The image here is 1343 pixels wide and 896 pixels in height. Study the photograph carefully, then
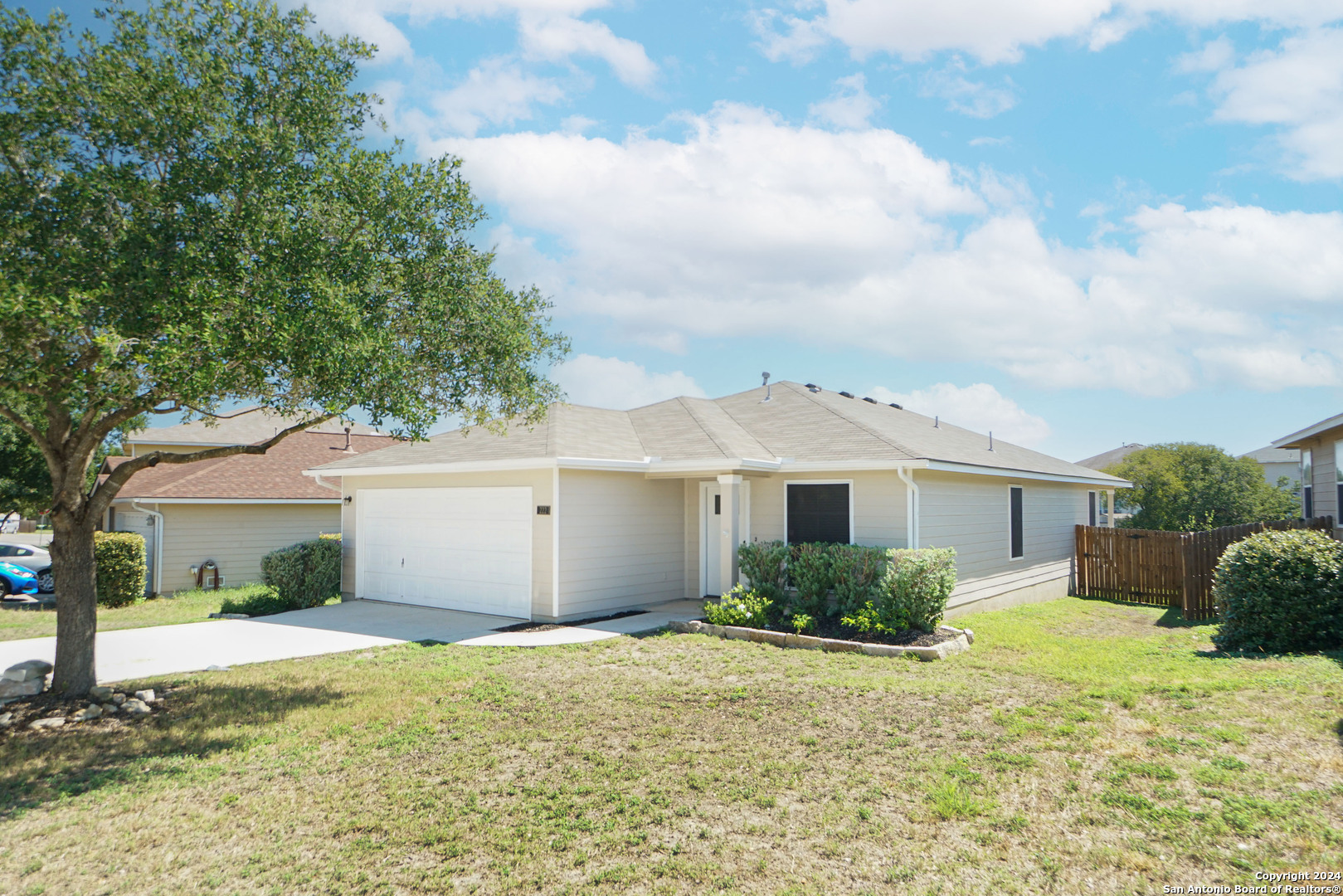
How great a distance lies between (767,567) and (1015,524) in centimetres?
707

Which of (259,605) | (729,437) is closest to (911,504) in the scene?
(729,437)

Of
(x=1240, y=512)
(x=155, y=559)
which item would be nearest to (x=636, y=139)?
(x=155, y=559)

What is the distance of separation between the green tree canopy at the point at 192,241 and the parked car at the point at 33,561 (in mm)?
16765

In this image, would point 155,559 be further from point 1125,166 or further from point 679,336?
point 1125,166

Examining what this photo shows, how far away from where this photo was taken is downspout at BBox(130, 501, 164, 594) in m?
19.0

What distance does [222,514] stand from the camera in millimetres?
19938

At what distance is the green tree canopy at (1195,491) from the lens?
27375 millimetres

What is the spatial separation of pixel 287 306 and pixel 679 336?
14.7m

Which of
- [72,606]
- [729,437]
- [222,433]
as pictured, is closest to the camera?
[72,606]

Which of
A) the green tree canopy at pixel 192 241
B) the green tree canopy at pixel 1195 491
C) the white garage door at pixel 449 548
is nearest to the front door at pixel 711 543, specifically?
the white garage door at pixel 449 548

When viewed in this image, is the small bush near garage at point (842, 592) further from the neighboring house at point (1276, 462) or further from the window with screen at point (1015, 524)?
the neighboring house at point (1276, 462)

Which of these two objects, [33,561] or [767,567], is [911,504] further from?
[33,561]

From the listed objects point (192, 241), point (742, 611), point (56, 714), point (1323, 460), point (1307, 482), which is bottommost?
point (56, 714)

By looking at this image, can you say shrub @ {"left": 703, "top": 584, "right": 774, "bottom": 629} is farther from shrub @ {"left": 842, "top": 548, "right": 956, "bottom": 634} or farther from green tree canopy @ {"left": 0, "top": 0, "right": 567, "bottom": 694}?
green tree canopy @ {"left": 0, "top": 0, "right": 567, "bottom": 694}
